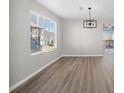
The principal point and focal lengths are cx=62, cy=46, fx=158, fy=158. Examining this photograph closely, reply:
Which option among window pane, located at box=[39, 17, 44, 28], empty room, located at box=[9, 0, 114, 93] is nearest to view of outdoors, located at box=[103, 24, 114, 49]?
empty room, located at box=[9, 0, 114, 93]

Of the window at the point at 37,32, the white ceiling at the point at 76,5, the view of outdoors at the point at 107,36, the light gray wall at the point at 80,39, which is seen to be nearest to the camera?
the white ceiling at the point at 76,5

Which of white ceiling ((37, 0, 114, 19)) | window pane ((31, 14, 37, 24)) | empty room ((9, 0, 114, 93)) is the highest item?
white ceiling ((37, 0, 114, 19))

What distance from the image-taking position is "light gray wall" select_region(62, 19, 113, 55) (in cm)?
1091

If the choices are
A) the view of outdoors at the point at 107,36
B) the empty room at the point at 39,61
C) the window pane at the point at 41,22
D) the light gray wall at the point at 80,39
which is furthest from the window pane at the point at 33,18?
the view of outdoors at the point at 107,36

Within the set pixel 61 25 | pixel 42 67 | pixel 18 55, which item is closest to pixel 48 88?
pixel 18 55

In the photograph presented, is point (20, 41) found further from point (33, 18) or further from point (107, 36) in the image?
point (107, 36)

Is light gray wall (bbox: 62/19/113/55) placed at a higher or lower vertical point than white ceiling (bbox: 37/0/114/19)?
lower

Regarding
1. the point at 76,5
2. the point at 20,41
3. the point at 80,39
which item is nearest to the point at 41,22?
the point at 76,5

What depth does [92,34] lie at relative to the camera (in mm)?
10953

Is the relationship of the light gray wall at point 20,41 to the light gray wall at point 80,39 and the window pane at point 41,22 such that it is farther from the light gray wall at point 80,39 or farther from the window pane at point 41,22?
the light gray wall at point 80,39

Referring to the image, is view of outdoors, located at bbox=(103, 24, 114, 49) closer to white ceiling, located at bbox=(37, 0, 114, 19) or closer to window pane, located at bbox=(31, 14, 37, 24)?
white ceiling, located at bbox=(37, 0, 114, 19)

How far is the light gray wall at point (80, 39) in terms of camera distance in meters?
10.9

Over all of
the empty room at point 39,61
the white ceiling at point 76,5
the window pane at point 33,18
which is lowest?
the empty room at point 39,61
